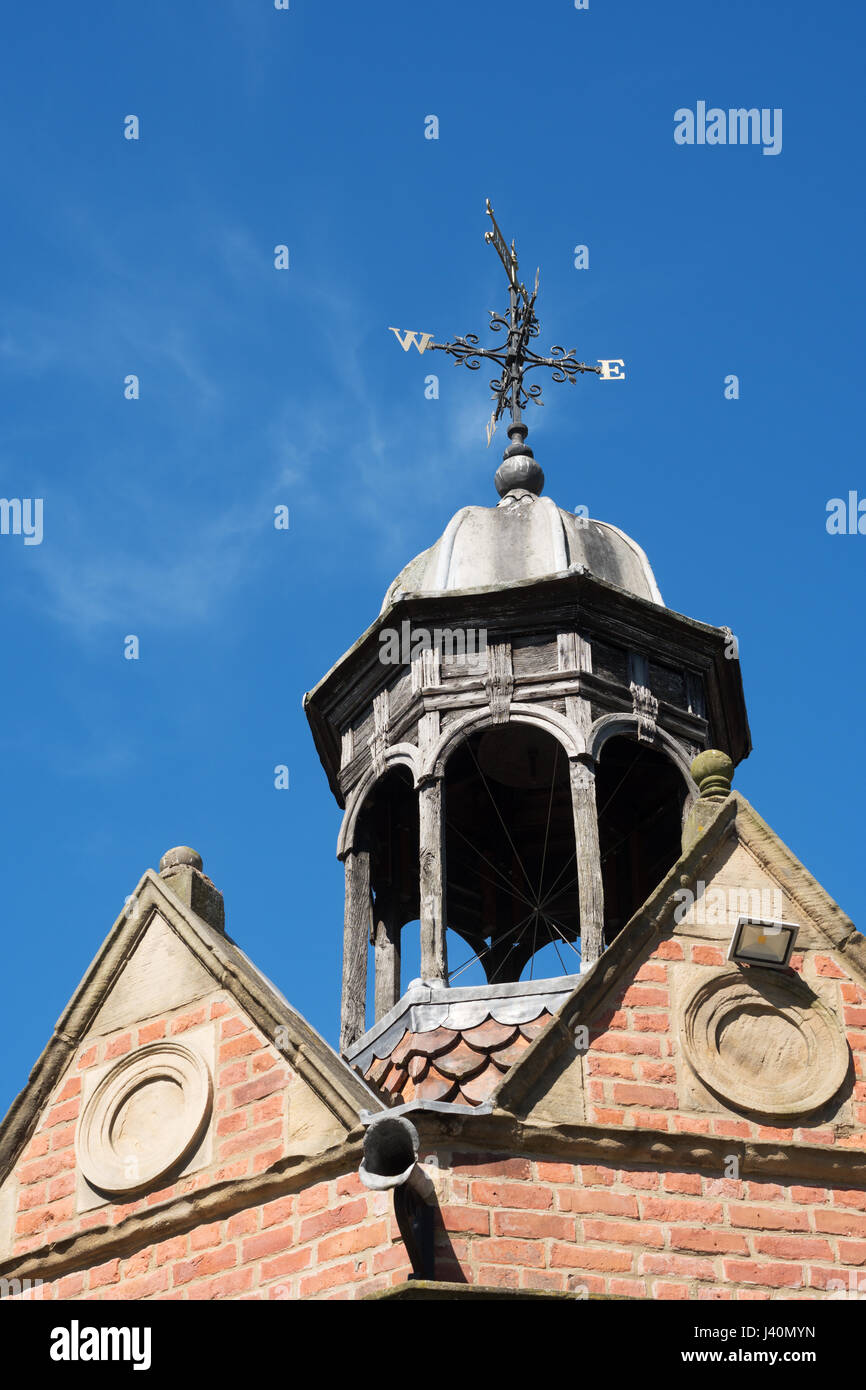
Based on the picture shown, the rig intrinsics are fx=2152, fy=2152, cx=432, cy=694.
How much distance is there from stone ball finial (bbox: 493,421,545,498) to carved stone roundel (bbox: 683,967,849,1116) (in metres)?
6.44

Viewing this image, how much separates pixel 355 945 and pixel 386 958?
1.00 m

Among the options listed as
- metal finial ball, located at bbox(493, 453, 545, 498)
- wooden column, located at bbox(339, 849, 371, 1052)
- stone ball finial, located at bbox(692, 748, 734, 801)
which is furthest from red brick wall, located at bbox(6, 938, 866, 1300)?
metal finial ball, located at bbox(493, 453, 545, 498)

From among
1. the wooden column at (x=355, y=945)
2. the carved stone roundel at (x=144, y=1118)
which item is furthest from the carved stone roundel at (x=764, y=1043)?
the wooden column at (x=355, y=945)

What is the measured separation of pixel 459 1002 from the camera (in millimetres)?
13953

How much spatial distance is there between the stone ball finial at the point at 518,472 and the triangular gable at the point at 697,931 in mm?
5293

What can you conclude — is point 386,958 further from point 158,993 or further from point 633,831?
point 158,993

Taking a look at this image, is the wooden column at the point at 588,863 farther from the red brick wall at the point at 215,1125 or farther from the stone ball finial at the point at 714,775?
the red brick wall at the point at 215,1125

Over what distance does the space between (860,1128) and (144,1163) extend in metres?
4.02

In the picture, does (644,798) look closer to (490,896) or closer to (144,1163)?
(490,896)

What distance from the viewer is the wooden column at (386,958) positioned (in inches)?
636

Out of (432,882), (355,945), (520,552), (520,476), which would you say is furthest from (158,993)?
(520,476)

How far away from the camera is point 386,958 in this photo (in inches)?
645

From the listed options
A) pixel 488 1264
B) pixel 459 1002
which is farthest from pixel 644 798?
pixel 488 1264
